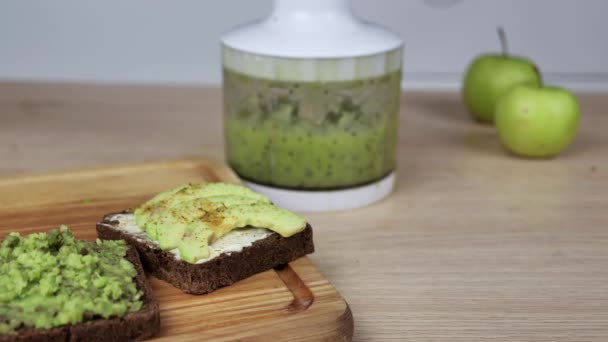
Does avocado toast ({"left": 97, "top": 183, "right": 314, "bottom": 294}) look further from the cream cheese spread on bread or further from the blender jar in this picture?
the blender jar

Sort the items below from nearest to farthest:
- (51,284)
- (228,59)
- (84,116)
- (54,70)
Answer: (51,284) → (228,59) → (84,116) → (54,70)

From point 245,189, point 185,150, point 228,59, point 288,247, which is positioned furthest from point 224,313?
point 185,150

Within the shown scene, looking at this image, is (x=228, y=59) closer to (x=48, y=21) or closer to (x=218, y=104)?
(x=218, y=104)

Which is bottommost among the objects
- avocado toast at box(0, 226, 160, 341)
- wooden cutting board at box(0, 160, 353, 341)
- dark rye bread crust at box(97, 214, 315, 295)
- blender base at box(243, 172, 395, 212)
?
blender base at box(243, 172, 395, 212)

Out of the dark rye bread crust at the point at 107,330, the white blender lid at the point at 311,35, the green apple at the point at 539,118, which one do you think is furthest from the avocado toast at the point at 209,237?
the green apple at the point at 539,118

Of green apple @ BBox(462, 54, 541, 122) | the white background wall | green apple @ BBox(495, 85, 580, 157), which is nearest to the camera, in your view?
green apple @ BBox(495, 85, 580, 157)

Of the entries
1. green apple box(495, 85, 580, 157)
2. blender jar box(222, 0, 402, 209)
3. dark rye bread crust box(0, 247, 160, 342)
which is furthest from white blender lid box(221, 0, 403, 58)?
dark rye bread crust box(0, 247, 160, 342)

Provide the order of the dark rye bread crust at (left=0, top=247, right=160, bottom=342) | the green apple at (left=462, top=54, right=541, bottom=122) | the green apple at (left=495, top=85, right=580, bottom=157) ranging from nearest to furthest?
the dark rye bread crust at (left=0, top=247, right=160, bottom=342) < the green apple at (left=495, top=85, right=580, bottom=157) < the green apple at (left=462, top=54, right=541, bottom=122)
